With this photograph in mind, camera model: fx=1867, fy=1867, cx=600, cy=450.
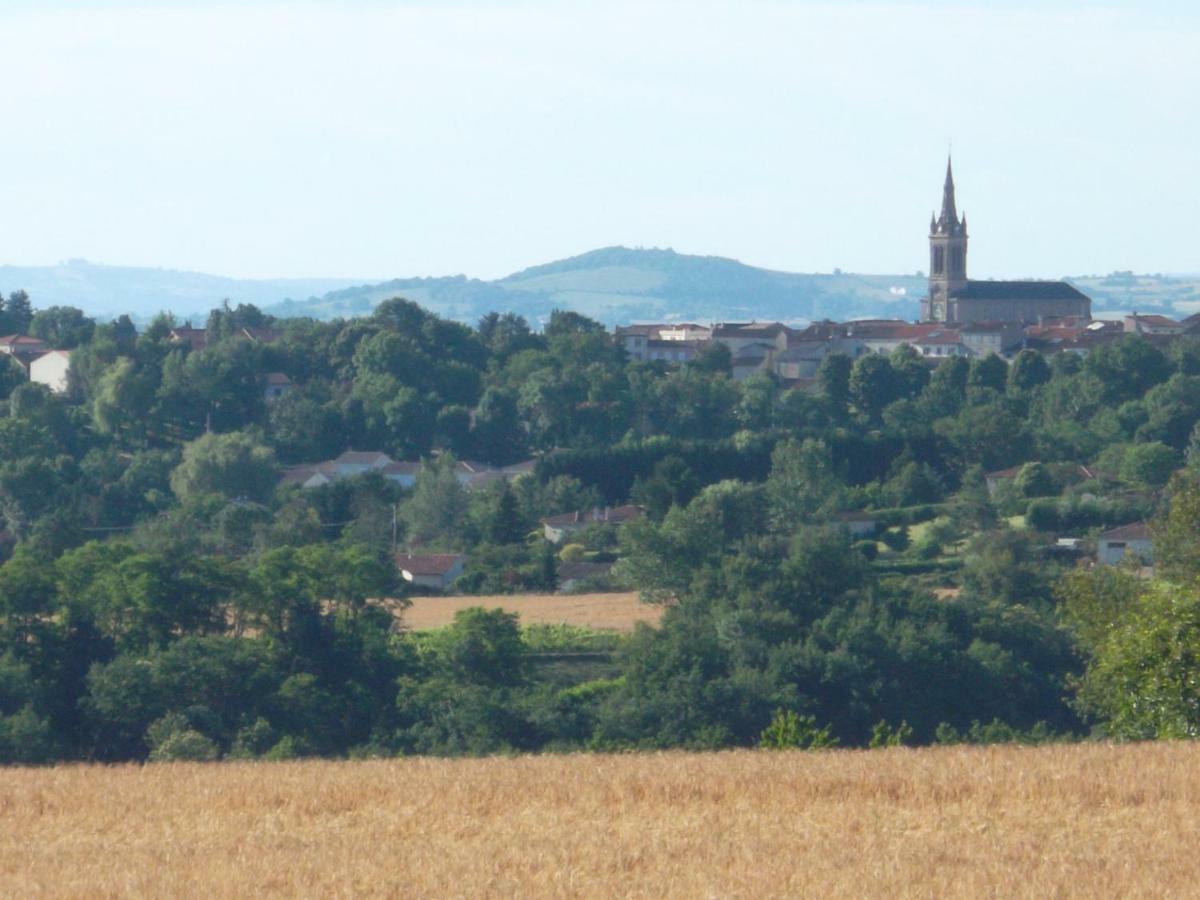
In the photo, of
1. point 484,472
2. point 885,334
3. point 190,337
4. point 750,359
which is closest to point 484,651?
point 484,472

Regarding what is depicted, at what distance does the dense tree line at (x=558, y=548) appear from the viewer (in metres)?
21.1

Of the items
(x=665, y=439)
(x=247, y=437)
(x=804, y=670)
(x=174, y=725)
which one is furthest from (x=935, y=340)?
(x=174, y=725)

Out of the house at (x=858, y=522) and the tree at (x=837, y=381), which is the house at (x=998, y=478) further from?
the tree at (x=837, y=381)

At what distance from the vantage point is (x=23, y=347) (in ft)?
192

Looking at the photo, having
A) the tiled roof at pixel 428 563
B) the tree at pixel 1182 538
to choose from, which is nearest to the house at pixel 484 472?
the tiled roof at pixel 428 563

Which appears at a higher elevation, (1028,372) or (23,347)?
(23,347)

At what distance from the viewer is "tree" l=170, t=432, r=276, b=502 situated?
41.8 metres

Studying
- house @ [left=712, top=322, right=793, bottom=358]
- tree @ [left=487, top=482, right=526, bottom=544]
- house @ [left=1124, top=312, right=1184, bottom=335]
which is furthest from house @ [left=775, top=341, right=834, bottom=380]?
tree @ [left=487, top=482, right=526, bottom=544]

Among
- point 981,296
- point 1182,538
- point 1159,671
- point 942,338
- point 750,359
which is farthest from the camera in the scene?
point 981,296

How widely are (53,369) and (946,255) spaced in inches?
2448

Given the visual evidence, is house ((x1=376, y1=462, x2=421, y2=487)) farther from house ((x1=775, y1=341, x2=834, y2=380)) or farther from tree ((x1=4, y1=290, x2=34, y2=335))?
tree ((x1=4, y1=290, x2=34, y2=335))

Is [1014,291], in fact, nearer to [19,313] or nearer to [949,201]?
[949,201]

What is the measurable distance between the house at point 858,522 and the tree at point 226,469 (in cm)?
1339

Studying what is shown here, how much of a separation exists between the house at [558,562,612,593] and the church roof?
63712 mm
